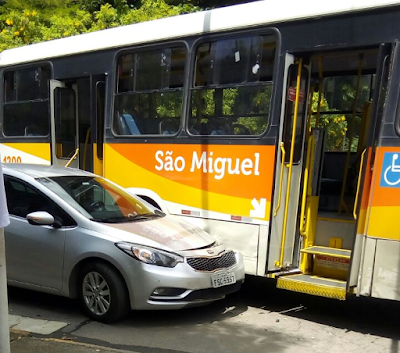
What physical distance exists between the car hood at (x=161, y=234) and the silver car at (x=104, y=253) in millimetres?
10

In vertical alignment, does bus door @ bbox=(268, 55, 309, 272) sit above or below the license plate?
above

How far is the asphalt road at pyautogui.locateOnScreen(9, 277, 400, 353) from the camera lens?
4391 millimetres

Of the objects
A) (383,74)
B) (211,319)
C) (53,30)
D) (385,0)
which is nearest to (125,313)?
(211,319)

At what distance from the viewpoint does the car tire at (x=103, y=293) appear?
15.3 feet

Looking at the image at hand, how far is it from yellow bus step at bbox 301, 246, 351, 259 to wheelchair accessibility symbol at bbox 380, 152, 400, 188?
1.06 meters

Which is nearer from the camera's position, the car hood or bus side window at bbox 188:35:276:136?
the car hood

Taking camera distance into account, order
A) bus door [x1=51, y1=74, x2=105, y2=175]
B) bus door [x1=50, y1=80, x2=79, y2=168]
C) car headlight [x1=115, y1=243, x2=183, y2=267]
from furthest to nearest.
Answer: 1. bus door [x1=50, y1=80, x2=79, y2=168]
2. bus door [x1=51, y1=74, x2=105, y2=175]
3. car headlight [x1=115, y1=243, x2=183, y2=267]

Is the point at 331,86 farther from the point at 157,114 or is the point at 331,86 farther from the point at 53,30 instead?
the point at 53,30

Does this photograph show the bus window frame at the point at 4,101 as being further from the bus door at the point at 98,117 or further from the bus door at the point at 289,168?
the bus door at the point at 289,168

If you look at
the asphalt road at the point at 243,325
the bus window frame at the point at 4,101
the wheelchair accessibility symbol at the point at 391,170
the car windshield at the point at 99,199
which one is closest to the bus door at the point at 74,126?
the bus window frame at the point at 4,101

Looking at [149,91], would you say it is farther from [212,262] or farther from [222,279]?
[222,279]

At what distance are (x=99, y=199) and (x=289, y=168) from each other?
2283 mm

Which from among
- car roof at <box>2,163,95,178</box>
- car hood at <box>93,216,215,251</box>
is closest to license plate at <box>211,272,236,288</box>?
car hood at <box>93,216,215,251</box>

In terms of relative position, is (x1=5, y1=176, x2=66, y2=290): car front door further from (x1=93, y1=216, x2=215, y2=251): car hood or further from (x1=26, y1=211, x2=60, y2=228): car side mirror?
(x1=93, y1=216, x2=215, y2=251): car hood
